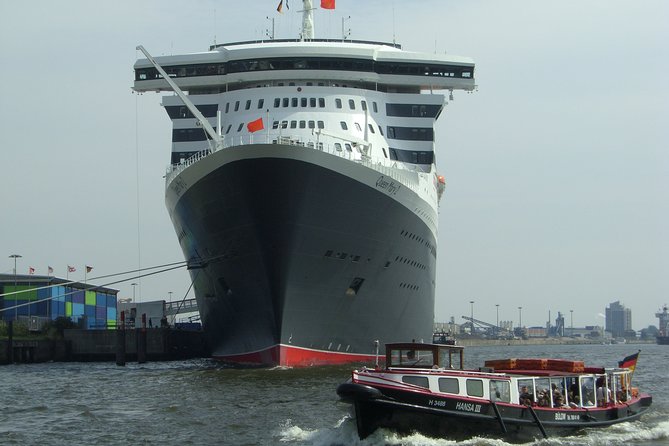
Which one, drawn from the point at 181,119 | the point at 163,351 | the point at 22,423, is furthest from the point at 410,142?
the point at 22,423

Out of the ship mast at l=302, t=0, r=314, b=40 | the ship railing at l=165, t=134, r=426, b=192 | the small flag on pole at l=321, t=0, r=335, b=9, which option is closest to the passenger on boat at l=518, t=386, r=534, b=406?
the ship railing at l=165, t=134, r=426, b=192

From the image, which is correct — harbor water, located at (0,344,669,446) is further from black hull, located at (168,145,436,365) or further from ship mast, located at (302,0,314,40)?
ship mast, located at (302,0,314,40)

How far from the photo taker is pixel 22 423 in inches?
1018

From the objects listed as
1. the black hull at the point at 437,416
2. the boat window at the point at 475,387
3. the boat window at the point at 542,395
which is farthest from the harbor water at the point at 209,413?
the boat window at the point at 475,387

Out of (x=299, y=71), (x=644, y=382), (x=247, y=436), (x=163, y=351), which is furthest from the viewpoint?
(x=163, y=351)

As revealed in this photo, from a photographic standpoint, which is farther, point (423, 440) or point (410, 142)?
point (410, 142)

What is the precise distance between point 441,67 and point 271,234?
709 inches

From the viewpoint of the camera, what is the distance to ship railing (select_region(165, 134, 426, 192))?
126 ft

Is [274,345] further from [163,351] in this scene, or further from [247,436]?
[163,351]

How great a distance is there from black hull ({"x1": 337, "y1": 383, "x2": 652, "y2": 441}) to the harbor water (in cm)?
22

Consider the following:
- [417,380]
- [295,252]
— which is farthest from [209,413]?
[295,252]

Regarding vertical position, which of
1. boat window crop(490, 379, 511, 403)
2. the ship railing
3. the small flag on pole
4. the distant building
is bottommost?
boat window crop(490, 379, 511, 403)

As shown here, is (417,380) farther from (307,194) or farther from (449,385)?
(307,194)

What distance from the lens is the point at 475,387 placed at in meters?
22.0
